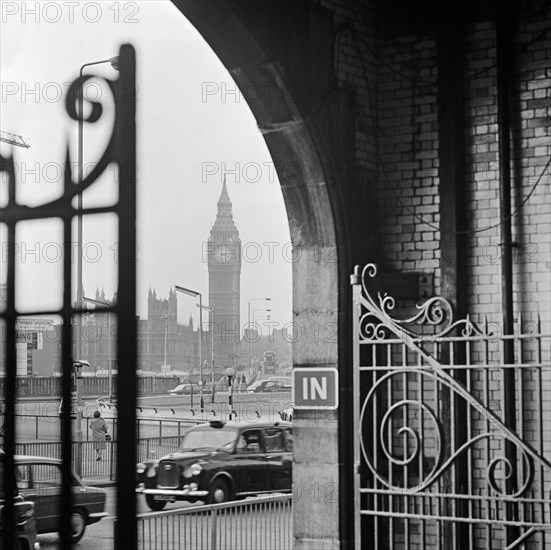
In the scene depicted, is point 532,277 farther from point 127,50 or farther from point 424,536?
point 127,50

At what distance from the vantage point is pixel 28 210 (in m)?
2.66

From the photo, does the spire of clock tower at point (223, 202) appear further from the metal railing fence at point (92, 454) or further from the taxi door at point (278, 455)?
the taxi door at point (278, 455)

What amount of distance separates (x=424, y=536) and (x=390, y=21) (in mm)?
4218

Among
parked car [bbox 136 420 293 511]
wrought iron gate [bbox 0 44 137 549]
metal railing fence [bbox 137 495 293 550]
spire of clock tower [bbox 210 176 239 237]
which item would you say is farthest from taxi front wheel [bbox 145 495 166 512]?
spire of clock tower [bbox 210 176 239 237]

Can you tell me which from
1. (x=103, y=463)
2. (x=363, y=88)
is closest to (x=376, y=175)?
(x=363, y=88)

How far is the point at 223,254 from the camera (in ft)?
500

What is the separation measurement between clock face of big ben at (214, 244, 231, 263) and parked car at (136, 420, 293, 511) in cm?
12888

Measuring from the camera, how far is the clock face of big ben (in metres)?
152

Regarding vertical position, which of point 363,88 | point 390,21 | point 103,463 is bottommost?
point 103,463

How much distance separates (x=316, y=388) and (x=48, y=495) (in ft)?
17.7

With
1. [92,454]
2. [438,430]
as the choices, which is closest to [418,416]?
[438,430]

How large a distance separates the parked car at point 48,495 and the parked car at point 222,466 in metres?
3.17

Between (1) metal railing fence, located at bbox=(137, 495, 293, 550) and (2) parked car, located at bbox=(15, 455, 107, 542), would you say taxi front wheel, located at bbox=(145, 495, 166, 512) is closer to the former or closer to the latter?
(2) parked car, located at bbox=(15, 455, 107, 542)

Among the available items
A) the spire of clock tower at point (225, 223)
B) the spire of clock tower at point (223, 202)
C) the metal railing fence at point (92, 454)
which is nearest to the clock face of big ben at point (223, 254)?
the spire of clock tower at point (225, 223)
